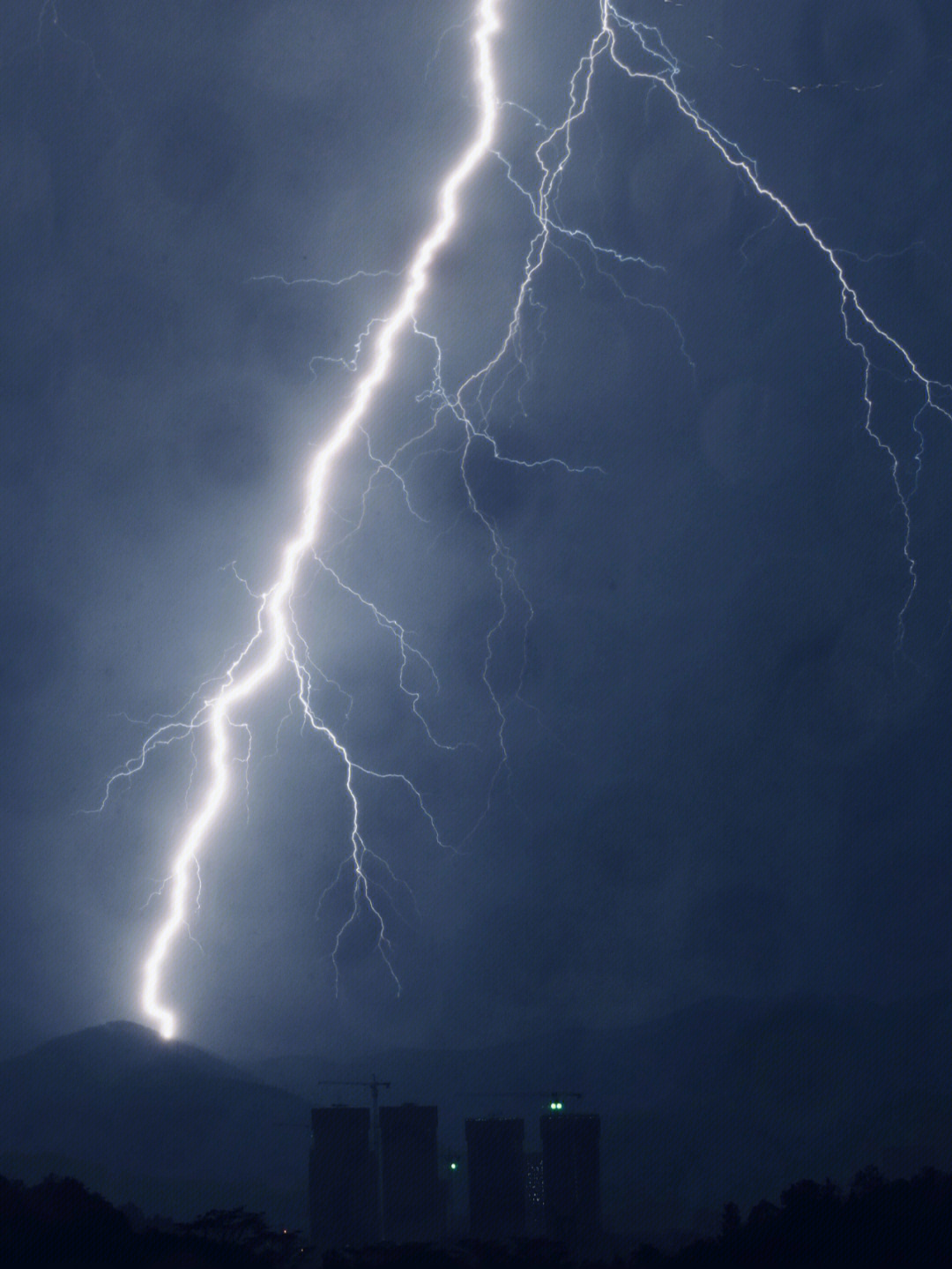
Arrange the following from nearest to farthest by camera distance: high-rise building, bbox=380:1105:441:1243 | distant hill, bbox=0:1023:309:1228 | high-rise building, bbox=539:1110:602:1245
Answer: high-rise building, bbox=380:1105:441:1243
high-rise building, bbox=539:1110:602:1245
distant hill, bbox=0:1023:309:1228

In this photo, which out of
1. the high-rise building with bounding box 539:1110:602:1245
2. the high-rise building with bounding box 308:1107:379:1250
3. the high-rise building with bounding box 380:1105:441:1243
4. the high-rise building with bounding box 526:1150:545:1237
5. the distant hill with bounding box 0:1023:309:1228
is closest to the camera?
the high-rise building with bounding box 308:1107:379:1250

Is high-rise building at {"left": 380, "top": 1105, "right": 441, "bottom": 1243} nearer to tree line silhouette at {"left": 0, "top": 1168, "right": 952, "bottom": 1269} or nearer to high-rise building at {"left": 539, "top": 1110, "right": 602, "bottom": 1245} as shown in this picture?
high-rise building at {"left": 539, "top": 1110, "right": 602, "bottom": 1245}

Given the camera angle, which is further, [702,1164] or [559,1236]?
[702,1164]

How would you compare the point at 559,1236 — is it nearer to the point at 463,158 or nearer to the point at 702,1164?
the point at 702,1164

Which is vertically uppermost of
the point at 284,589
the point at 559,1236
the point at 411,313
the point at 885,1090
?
the point at 411,313

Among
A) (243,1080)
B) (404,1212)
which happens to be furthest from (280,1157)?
(404,1212)

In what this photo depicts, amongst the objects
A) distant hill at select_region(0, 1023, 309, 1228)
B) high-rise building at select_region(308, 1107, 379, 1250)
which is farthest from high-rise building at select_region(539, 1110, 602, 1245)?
distant hill at select_region(0, 1023, 309, 1228)
